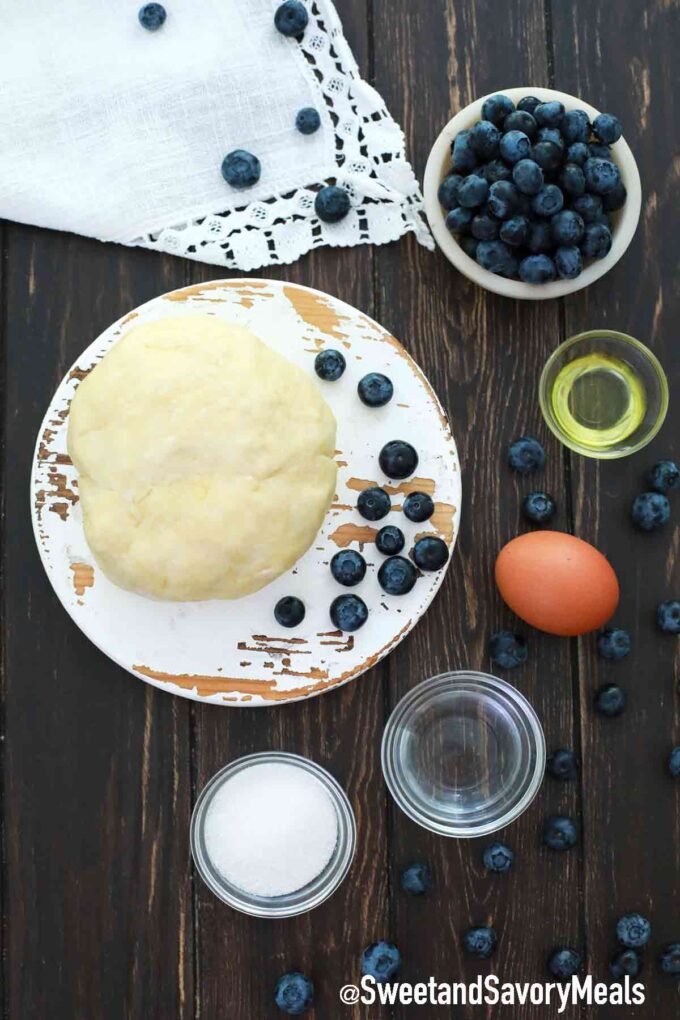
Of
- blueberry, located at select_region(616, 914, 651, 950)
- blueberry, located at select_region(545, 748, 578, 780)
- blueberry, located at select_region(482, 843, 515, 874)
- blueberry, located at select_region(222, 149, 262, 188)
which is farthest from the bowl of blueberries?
blueberry, located at select_region(616, 914, 651, 950)

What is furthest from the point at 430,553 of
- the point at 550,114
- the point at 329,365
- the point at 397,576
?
the point at 550,114

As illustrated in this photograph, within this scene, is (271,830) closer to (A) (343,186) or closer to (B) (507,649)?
(B) (507,649)

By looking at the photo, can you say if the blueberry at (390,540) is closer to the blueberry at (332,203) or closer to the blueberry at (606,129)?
the blueberry at (332,203)

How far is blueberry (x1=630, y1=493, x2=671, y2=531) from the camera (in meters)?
1.33

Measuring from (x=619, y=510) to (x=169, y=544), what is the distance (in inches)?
26.4

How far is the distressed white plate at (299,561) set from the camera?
1253 mm

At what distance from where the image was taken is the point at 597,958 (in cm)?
133

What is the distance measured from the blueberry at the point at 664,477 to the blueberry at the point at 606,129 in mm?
459

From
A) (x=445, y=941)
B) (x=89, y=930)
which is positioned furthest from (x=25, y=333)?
(x=445, y=941)

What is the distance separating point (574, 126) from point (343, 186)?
328mm

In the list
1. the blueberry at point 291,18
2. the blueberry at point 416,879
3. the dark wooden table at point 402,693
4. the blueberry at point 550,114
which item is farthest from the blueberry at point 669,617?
the blueberry at point 291,18

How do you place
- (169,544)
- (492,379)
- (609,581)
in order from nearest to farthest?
(169,544)
(609,581)
(492,379)

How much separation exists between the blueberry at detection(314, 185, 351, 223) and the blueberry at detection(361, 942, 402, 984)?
104 cm

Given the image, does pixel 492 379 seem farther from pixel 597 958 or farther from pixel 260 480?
pixel 597 958
